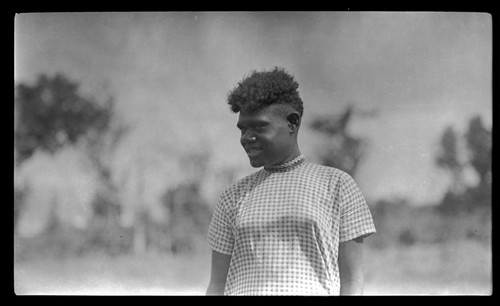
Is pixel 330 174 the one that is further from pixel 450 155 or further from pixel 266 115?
pixel 450 155

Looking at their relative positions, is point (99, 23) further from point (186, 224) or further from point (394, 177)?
point (394, 177)

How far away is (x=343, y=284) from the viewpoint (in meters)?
1.63

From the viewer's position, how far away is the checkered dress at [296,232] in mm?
1604

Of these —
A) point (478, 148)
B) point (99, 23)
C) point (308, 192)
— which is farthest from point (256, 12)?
point (478, 148)

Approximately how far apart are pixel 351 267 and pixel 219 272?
393 millimetres

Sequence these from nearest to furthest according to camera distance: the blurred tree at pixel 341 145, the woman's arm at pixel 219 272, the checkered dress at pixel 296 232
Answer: the checkered dress at pixel 296 232
the woman's arm at pixel 219 272
the blurred tree at pixel 341 145

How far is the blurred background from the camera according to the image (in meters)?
1.94

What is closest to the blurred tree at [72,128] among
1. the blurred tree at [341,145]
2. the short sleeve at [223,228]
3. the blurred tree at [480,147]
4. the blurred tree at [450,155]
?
the short sleeve at [223,228]

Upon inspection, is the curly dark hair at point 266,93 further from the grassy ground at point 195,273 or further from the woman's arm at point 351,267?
the grassy ground at point 195,273

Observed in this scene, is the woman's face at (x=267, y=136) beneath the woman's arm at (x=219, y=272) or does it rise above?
above

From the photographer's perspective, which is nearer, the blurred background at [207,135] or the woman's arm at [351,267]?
the woman's arm at [351,267]

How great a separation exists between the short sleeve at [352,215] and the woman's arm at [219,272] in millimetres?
352

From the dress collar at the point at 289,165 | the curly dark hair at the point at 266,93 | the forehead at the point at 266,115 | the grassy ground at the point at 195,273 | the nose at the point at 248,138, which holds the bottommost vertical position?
the grassy ground at the point at 195,273

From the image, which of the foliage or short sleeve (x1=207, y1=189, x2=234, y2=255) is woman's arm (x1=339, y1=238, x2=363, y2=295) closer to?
short sleeve (x1=207, y1=189, x2=234, y2=255)
